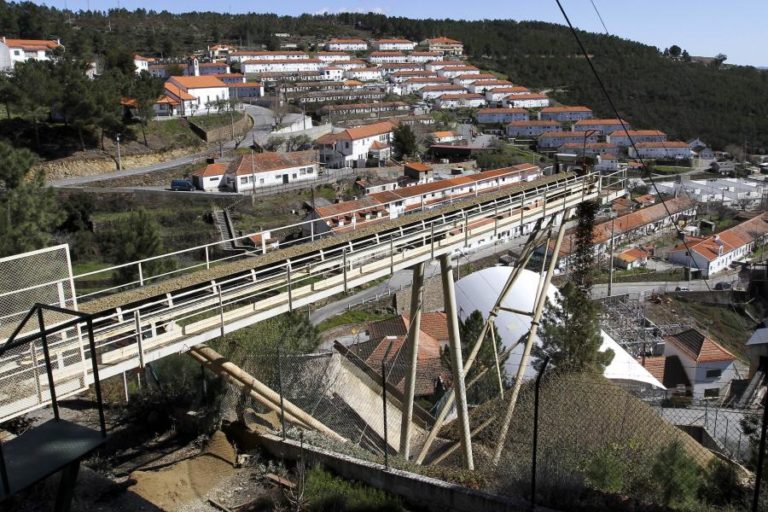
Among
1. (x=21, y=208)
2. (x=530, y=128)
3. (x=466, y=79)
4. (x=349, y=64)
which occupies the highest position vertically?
(x=349, y=64)

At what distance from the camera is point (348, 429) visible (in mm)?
7156

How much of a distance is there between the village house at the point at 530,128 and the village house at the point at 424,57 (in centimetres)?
2576

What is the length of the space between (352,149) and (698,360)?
25805 millimetres

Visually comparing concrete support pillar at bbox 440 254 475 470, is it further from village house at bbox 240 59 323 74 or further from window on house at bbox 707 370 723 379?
village house at bbox 240 59 323 74

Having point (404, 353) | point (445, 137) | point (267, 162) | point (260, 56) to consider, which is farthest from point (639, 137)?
point (404, 353)

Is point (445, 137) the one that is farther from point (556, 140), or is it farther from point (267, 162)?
point (267, 162)

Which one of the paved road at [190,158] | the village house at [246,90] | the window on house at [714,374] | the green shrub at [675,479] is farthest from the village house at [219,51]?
the green shrub at [675,479]

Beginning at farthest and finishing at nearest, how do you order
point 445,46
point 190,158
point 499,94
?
point 445,46 → point 499,94 → point 190,158

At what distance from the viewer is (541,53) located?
9900 cm

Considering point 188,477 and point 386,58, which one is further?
point 386,58

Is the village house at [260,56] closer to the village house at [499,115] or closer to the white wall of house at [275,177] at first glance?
the village house at [499,115]

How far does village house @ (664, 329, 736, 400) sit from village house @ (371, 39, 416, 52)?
237 ft

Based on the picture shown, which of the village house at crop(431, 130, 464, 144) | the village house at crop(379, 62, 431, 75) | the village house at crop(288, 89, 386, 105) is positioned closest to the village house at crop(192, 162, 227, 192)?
the village house at crop(431, 130, 464, 144)

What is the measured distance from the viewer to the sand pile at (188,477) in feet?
15.0
